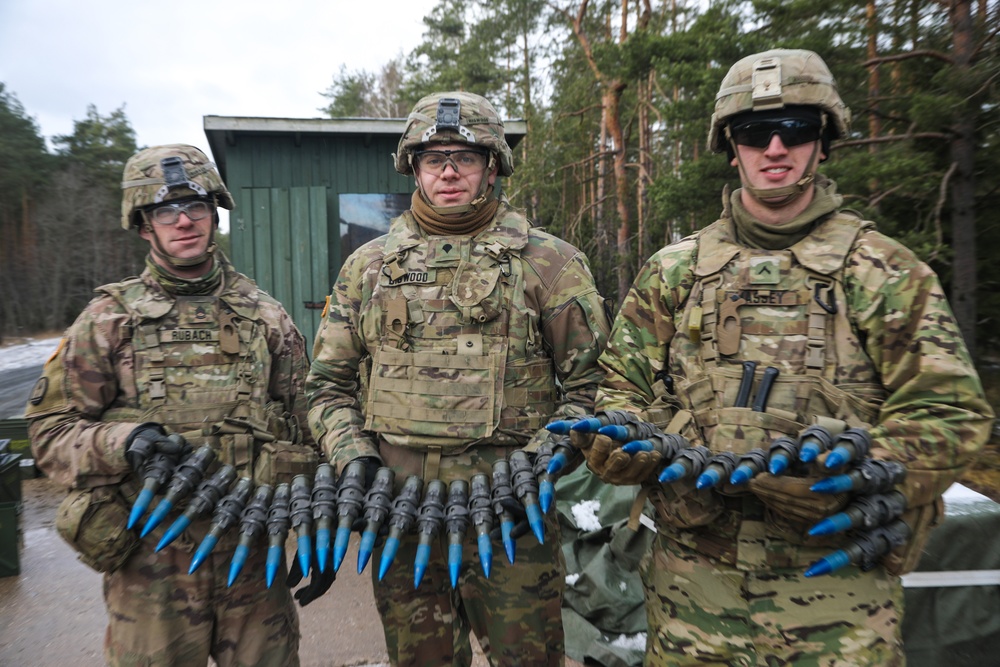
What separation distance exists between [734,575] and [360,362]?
175 centimetres

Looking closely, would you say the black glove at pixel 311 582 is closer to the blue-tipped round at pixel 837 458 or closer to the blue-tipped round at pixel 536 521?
the blue-tipped round at pixel 536 521

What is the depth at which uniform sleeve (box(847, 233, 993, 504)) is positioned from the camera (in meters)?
2.04

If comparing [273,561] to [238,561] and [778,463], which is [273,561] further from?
[778,463]

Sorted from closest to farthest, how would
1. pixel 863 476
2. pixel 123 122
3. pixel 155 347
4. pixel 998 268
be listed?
→ pixel 863 476, pixel 155 347, pixel 998 268, pixel 123 122

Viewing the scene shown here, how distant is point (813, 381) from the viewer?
2201mm

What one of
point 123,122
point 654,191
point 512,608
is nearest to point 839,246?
point 512,608

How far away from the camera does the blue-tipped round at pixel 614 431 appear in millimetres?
2057

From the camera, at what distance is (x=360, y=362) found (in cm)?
299

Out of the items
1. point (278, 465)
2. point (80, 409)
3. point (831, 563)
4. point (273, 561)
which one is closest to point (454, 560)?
point (273, 561)

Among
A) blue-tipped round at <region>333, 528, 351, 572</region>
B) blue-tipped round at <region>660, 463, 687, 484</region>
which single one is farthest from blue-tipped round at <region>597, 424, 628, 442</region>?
blue-tipped round at <region>333, 528, 351, 572</region>

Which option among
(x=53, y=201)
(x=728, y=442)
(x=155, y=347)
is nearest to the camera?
(x=728, y=442)

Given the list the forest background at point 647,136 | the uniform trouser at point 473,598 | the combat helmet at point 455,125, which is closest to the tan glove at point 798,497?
the uniform trouser at point 473,598

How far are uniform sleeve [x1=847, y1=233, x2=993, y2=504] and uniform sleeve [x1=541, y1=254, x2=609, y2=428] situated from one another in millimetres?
974

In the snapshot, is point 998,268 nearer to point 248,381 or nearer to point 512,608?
point 512,608
